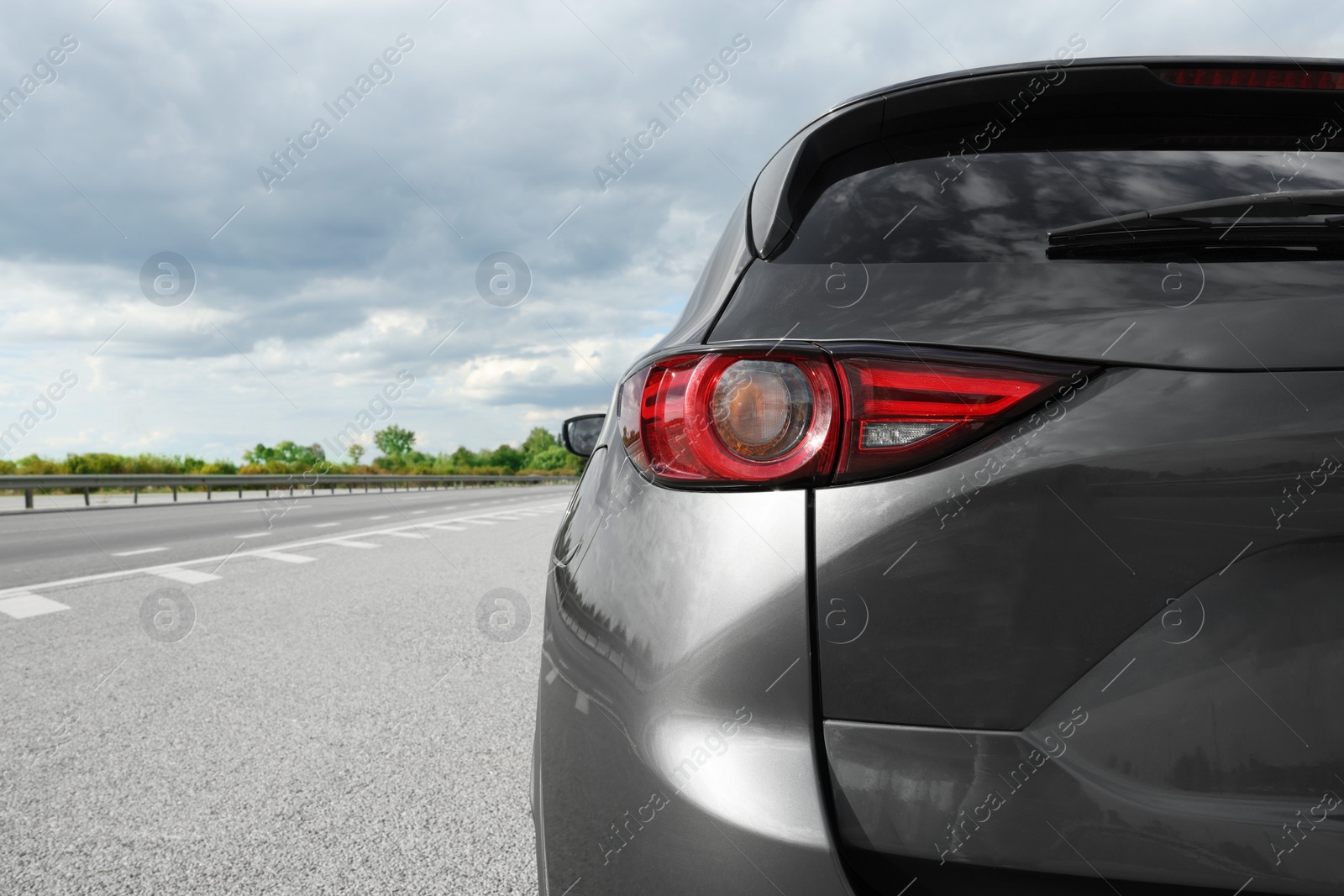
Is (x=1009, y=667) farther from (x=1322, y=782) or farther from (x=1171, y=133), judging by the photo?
(x=1171, y=133)

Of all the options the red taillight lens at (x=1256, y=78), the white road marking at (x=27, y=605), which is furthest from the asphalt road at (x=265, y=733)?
the red taillight lens at (x=1256, y=78)

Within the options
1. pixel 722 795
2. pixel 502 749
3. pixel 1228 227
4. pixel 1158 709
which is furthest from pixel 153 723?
pixel 1228 227

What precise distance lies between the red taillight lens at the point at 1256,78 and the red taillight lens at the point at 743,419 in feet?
2.78

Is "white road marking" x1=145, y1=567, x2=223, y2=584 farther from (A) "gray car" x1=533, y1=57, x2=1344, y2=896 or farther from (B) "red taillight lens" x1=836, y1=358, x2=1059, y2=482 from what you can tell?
(B) "red taillight lens" x1=836, y1=358, x2=1059, y2=482

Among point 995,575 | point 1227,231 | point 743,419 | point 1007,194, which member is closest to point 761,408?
point 743,419

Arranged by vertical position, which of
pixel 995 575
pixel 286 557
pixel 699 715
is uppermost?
pixel 995 575

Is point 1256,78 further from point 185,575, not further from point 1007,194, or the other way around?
point 185,575

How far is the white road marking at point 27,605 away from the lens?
5.90 m

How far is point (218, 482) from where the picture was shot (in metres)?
26.7

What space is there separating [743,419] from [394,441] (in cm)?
9792

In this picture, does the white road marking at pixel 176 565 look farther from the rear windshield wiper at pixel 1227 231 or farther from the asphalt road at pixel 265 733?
the rear windshield wiper at pixel 1227 231

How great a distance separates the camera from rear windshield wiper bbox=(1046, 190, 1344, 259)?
110 centimetres

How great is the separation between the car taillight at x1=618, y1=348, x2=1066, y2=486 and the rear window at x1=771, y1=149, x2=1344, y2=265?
208 mm

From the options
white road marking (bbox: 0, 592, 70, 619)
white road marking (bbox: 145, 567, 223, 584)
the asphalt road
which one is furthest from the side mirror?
white road marking (bbox: 145, 567, 223, 584)
